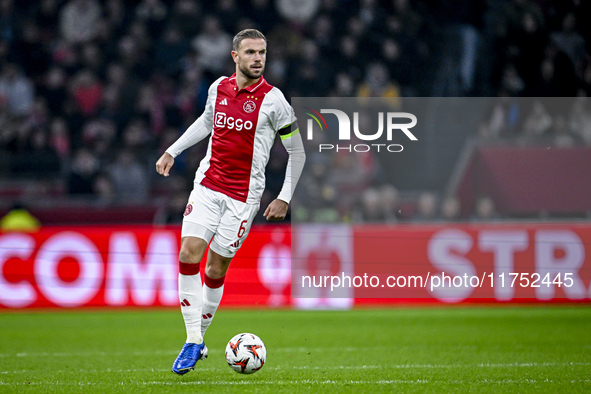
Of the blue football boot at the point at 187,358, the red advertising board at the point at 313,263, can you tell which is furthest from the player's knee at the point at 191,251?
the red advertising board at the point at 313,263

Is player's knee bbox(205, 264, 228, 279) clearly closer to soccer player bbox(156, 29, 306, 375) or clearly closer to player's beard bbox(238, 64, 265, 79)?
soccer player bbox(156, 29, 306, 375)

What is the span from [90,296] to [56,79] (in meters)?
5.07

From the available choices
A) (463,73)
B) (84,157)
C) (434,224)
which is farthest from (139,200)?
(463,73)

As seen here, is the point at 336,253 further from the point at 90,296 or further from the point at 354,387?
the point at 354,387

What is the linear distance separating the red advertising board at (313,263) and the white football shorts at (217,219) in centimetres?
500

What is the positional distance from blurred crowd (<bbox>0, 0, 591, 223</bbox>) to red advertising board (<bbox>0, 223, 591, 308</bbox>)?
1.41 feet

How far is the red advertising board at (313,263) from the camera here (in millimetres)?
10133

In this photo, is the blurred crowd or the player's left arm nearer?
the player's left arm

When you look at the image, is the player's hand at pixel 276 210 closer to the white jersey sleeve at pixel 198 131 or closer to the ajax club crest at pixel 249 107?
the ajax club crest at pixel 249 107

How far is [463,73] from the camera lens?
11.5 meters

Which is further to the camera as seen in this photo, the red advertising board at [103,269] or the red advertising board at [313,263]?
the red advertising board at [103,269]

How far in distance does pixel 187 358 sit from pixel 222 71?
9420 mm

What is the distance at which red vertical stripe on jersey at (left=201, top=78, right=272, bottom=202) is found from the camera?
5.07 m

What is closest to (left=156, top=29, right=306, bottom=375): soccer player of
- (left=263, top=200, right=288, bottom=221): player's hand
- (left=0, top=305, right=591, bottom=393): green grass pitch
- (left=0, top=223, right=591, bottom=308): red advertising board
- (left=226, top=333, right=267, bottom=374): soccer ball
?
(left=263, top=200, right=288, bottom=221): player's hand
